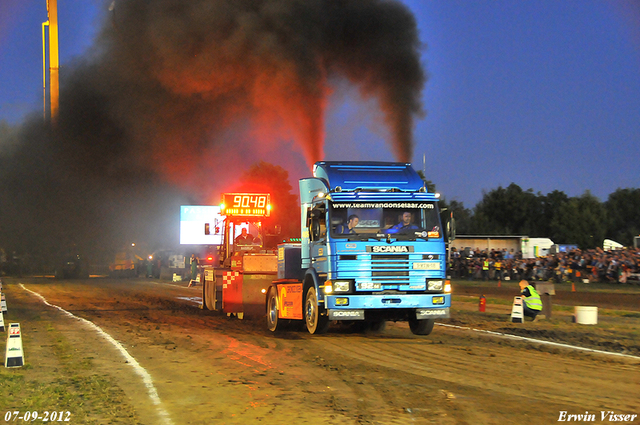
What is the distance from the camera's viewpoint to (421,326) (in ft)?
45.1

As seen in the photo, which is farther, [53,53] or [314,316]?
[53,53]

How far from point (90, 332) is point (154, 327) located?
157 cm

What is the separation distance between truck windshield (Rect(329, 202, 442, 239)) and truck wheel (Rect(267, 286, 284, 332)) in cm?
317

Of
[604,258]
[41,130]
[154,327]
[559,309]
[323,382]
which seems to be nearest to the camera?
[323,382]

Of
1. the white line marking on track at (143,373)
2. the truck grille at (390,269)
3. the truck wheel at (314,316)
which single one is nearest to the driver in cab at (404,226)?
the truck grille at (390,269)

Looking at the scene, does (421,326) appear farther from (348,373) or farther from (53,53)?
(53,53)

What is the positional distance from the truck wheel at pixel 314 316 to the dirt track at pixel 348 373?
27cm

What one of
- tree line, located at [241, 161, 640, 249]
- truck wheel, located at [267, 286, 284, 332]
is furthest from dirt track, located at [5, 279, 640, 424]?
tree line, located at [241, 161, 640, 249]

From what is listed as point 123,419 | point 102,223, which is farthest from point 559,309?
point 102,223

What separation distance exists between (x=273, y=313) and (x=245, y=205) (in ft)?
19.8

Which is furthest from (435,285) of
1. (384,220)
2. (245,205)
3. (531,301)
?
(245,205)

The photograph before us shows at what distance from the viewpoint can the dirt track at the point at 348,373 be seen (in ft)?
23.0

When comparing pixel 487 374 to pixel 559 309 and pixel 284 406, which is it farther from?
pixel 559 309

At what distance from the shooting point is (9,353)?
394 inches
